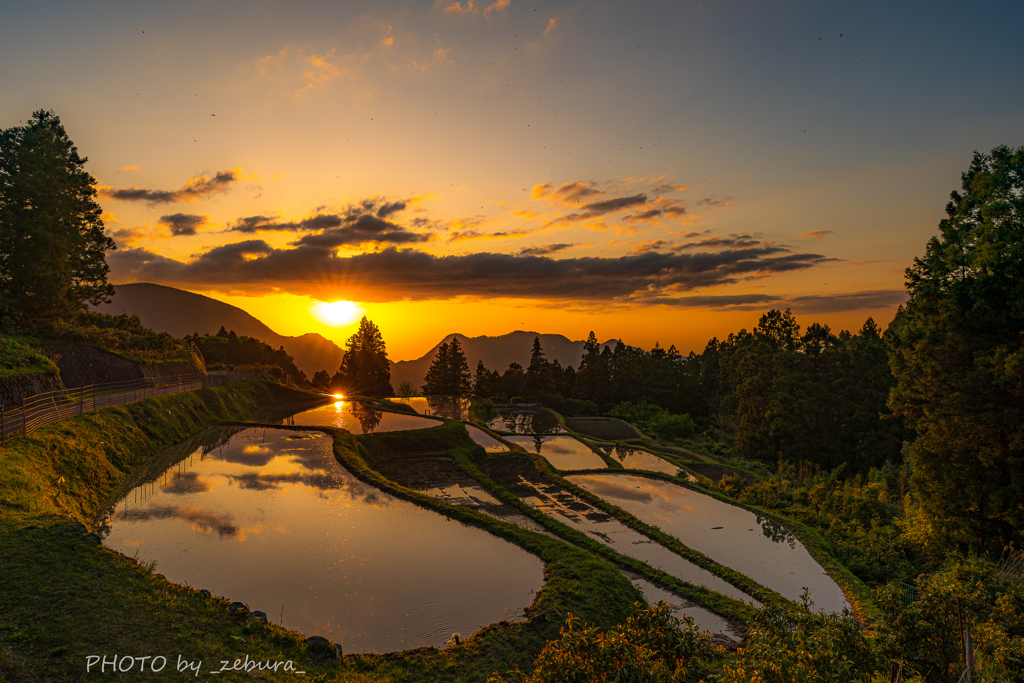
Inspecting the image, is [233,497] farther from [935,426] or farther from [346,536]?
[935,426]

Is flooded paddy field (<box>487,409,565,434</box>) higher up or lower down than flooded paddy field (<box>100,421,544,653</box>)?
lower down

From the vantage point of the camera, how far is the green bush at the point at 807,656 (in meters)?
6.88

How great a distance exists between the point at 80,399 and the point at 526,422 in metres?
43.3

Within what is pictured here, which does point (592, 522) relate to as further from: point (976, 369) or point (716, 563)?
point (976, 369)

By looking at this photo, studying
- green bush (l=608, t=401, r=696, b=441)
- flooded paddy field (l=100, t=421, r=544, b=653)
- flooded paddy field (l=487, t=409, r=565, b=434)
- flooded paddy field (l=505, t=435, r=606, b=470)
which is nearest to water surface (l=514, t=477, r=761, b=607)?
flooded paddy field (l=100, t=421, r=544, b=653)

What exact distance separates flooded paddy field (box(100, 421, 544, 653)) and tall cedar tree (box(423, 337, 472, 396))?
64.9 metres

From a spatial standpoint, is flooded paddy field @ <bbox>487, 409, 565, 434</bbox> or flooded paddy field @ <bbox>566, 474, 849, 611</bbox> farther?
flooded paddy field @ <bbox>487, 409, 565, 434</bbox>

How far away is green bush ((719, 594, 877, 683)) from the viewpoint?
6879 mm

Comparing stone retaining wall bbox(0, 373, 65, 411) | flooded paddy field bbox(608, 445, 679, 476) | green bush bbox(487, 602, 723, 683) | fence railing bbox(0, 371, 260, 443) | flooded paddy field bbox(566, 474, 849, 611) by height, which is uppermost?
stone retaining wall bbox(0, 373, 65, 411)

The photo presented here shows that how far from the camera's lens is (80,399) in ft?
91.6

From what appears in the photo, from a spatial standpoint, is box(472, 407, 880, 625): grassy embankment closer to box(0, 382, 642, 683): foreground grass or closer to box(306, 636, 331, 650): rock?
box(0, 382, 642, 683): foreground grass

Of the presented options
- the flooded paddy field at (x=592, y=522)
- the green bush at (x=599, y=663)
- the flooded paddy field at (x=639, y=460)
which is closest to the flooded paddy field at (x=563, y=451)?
the flooded paddy field at (x=639, y=460)

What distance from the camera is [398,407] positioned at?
190 feet

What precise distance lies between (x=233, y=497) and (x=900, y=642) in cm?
2385
